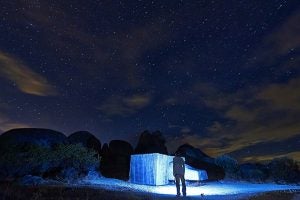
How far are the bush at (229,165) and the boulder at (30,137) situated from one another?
68.1ft

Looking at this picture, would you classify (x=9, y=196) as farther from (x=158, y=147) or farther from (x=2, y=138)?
(x=158, y=147)

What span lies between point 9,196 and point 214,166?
93.3 ft

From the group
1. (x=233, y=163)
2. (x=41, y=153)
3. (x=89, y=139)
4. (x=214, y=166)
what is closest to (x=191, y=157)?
(x=214, y=166)

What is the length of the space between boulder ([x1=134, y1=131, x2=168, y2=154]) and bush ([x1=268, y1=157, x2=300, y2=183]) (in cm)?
1375

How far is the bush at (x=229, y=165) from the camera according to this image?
36.4 meters

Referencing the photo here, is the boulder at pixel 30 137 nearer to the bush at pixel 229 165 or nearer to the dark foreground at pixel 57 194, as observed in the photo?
the dark foreground at pixel 57 194

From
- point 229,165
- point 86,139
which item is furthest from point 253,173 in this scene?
point 86,139

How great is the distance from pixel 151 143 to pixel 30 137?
57.3 ft

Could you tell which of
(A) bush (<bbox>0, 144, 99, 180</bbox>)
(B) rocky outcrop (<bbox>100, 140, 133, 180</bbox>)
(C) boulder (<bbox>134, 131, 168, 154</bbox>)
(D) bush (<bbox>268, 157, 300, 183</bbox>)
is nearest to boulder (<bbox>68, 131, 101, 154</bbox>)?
(B) rocky outcrop (<bbox>100, 140, 133, 180</bbox>)

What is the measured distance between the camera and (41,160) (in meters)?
21.7

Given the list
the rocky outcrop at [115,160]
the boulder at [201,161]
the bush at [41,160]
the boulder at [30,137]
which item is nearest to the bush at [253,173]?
the boulder at [201,161]

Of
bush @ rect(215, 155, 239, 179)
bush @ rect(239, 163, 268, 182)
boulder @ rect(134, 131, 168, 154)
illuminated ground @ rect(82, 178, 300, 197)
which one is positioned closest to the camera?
illuminated ground @ rect(82, 178, 300, 197)

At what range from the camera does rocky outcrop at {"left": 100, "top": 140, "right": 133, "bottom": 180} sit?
30469mm

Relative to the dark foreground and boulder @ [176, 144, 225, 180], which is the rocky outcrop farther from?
the dark foreground
